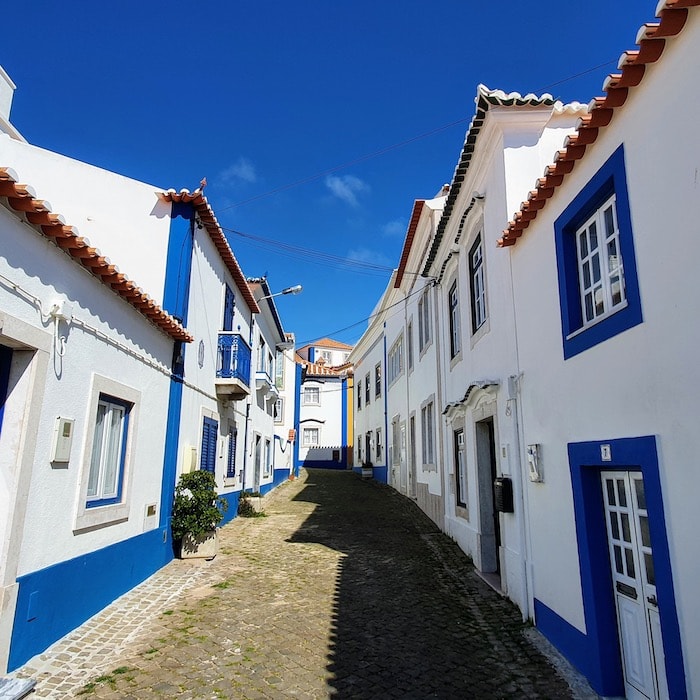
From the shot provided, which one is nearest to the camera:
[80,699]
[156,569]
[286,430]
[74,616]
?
[80,699]

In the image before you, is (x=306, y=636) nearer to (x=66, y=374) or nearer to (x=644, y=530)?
(x=644, y=530)

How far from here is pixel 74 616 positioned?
16.9ft

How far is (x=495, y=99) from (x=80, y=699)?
7648 mm

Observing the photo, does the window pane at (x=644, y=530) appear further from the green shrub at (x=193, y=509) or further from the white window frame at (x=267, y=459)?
the white window frame at (x=267, y=459)

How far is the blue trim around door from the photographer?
3436mm

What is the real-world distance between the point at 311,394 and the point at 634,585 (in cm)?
2979

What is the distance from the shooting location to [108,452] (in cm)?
623

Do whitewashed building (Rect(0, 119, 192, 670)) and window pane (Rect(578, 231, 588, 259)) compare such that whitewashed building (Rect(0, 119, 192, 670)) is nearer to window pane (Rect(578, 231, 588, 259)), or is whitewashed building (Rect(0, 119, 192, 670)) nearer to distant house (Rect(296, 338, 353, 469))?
window pane (Rect(578, 231, 588, 259))

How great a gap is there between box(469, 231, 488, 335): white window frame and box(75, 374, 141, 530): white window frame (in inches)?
193

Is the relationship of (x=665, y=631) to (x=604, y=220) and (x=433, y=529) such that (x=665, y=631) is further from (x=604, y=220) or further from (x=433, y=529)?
(x=433, y=529)

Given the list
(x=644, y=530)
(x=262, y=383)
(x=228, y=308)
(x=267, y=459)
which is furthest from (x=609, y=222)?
(x=267, y=459)

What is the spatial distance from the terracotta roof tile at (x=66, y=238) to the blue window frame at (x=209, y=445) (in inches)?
135

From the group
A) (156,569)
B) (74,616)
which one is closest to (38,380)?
(74,616)

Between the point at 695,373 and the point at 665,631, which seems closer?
the point at 695,373
